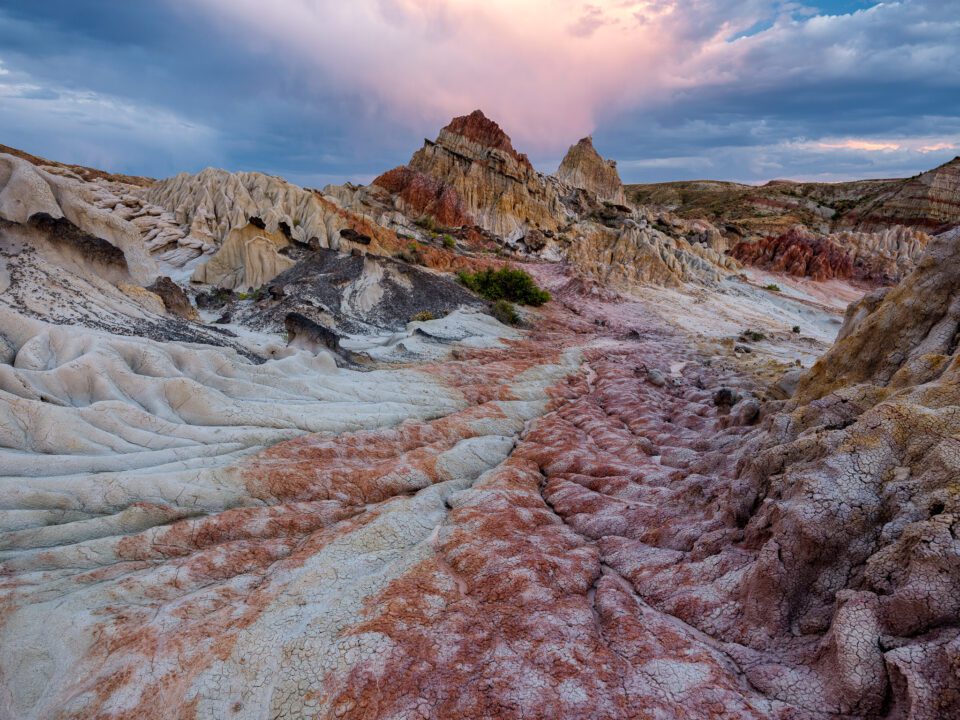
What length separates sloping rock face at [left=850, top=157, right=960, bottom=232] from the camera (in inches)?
2327

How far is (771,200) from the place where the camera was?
7650 cm

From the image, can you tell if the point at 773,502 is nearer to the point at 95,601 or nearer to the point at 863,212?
the point at 95,601

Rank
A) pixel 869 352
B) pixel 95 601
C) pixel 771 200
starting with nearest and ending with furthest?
1. pixel 95 601
2. pixel 869 352
3. pixel 771 200

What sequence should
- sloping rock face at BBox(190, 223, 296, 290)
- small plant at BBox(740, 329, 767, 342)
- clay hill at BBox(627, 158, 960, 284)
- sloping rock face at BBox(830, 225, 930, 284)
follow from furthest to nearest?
clay hill at BBox(627, 158, 960, 284)
sloping rock face at BBox(830, 225, 930, 284)
sloping rock face at BBox(190, 223, 296, 290)
small plant at BBox(740, 329, 767, 342)

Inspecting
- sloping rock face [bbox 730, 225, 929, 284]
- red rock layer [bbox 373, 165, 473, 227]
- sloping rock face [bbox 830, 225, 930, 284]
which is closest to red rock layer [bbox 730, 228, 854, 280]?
sloping rock face [bbox 730, 225, 929, 284]

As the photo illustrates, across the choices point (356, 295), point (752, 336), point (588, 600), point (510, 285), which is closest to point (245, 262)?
point (356, 295)

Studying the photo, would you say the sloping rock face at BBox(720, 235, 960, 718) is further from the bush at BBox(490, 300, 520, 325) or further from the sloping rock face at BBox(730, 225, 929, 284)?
the sloping rock face at BBox(730, 225, 929, 284)

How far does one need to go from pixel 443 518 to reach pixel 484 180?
167 feet

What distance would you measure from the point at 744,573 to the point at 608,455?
14.4 ft

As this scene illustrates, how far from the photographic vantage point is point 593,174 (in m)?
78.4

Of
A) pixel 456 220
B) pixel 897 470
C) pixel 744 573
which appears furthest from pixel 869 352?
pixel 456 220

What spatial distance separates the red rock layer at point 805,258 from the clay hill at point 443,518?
3364 cm

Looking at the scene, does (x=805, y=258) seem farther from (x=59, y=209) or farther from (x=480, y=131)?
(x=59, y=209)

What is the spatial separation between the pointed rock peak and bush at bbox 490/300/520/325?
36592 mm
